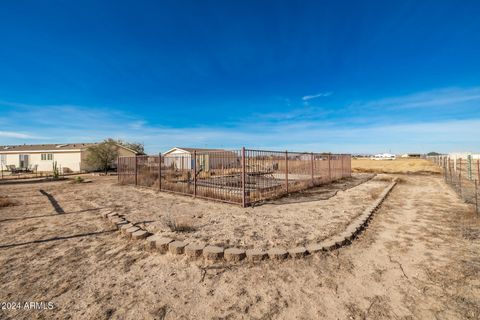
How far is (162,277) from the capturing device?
10.5 feet

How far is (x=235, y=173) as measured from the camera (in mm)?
8914

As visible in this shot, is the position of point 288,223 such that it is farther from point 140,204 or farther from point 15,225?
point 15,225

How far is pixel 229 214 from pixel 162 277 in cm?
339

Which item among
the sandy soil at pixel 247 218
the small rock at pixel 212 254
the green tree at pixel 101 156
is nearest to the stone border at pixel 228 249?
the small rock at pixel 212 254

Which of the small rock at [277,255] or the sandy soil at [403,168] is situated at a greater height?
the sandy soil at [403,168]

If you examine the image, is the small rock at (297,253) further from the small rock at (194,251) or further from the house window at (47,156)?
Answer: the house window at (47,156)

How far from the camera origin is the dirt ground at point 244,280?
251 centimetres

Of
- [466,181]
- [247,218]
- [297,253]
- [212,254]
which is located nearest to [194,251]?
[212,254]

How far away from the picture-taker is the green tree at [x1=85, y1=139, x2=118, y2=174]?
87.1 ft

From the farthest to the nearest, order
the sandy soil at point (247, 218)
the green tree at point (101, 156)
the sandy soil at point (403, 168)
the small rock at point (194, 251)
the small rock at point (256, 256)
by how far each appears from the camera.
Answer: the green tree at point (101, 156)
the sandy soil at point (403, 168)
the sandy soil at point (247, 218)
the small rock at point (194, 251)
the small rock at point (256, 256)

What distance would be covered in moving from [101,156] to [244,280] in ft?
96.3

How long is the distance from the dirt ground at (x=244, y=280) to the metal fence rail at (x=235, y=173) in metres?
4.00

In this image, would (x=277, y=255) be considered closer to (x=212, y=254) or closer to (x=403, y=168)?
A: (x=212, y=254)

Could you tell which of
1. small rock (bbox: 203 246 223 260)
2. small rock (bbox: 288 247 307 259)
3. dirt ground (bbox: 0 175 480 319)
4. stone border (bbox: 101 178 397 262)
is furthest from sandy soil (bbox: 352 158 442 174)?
small rock (bbox: 203 246 223 260)
